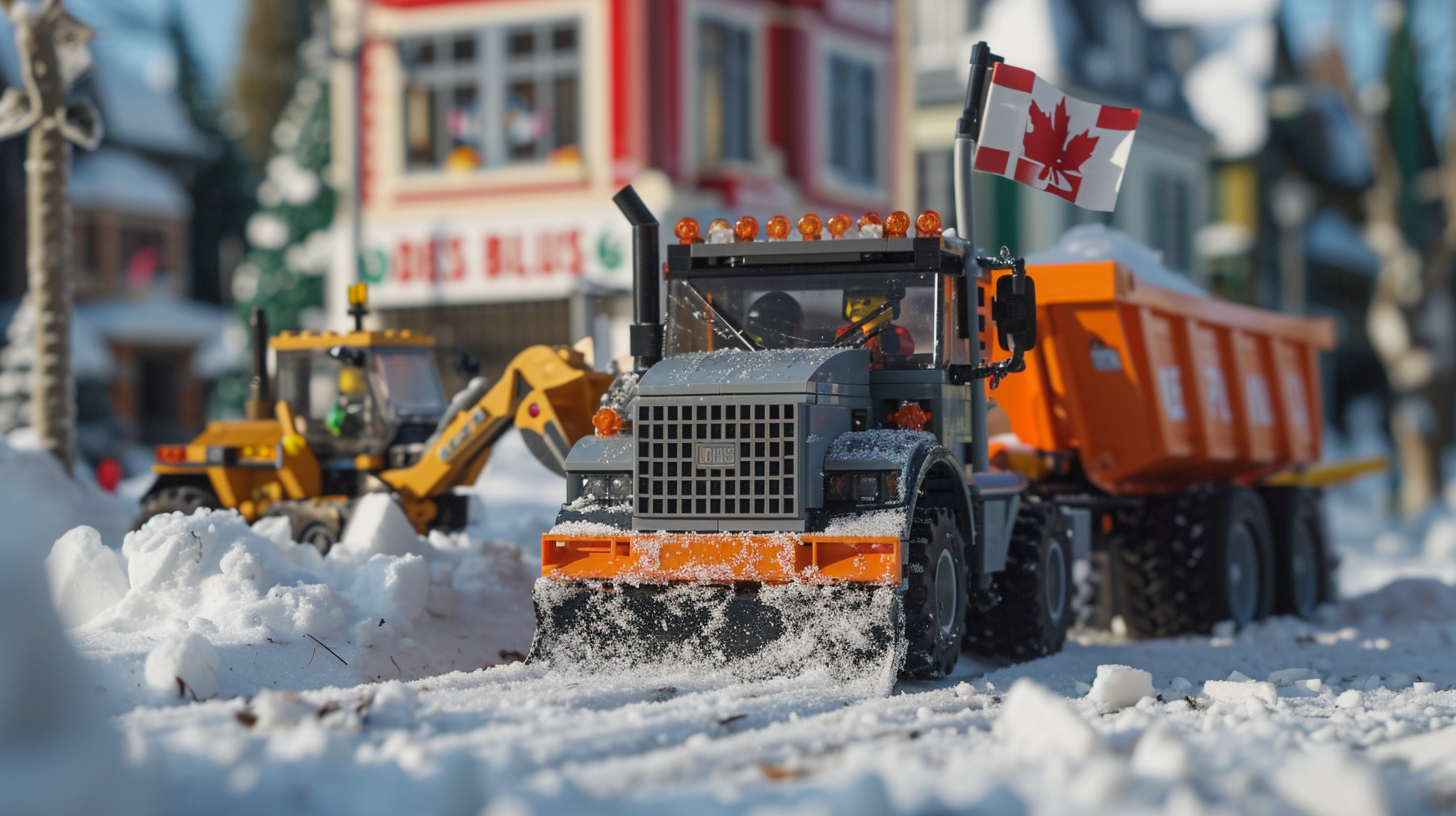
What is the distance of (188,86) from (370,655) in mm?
48360

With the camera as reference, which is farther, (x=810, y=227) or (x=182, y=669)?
(x=810, y=227)

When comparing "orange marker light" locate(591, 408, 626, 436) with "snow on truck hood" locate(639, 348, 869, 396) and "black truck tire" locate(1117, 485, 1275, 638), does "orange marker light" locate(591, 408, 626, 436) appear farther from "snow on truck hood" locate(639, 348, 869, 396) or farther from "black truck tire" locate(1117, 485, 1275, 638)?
"black truck tire" locate(1117, 485, 1275, 638)

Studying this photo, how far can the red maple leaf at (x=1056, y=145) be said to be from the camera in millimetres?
11000

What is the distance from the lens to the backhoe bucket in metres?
8.66

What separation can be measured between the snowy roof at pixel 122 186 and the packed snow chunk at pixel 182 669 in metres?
35.5

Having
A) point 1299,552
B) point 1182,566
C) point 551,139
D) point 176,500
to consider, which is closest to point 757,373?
point 1182,566

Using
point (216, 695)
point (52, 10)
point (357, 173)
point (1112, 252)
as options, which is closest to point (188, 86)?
point (357, 173)

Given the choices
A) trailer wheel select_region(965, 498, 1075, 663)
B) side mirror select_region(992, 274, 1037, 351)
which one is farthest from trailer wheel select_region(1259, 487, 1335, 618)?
side mirror select_region(992, 274, 1037, 351)

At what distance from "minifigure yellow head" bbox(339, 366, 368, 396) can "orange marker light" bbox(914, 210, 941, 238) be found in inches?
205

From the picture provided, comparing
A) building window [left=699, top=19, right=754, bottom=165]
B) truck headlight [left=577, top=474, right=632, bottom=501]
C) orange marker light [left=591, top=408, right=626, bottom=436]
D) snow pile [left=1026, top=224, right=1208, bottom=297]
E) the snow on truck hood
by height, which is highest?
building window [left=699, top=19, right=754, bottom=165]

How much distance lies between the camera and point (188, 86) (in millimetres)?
54562

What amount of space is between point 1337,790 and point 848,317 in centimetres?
477

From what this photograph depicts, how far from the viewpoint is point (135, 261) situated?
43031mm

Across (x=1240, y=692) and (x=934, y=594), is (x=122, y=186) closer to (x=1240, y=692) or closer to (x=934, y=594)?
(x=934, y=594)
